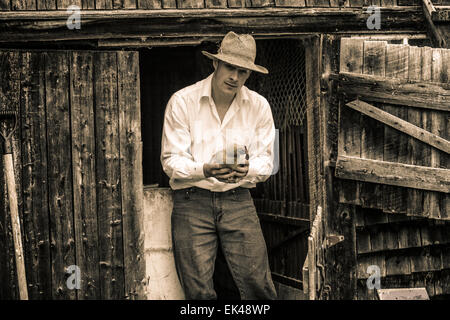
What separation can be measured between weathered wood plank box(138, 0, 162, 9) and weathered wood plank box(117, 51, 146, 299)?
523mm

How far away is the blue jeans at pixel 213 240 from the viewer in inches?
219

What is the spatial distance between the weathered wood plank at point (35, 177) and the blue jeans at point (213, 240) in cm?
119

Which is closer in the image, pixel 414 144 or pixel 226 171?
pixel 226 171

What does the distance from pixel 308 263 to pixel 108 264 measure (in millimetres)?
1926

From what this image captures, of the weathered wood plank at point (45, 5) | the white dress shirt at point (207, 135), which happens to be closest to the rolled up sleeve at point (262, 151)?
the white dress shirt at point (207, 135)

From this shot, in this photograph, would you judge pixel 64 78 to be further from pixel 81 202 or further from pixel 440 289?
pixel 440 289

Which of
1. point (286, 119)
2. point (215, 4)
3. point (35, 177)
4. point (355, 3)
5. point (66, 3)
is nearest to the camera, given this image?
point (35, 177)

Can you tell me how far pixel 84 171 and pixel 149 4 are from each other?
1.71 meters

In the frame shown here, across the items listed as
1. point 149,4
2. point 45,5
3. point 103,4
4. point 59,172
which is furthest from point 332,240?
point 45,5

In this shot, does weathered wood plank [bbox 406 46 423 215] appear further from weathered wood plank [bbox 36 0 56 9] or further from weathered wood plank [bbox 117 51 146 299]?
weathered wood plank [bbox 36 0 56 9]

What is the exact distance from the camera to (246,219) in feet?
18.8

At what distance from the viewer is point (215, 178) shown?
5.48 metres

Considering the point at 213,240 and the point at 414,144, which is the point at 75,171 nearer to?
the point at 213,240

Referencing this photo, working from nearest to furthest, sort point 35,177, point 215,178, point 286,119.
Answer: point 215,178 → point 35,177 → point 286,119
